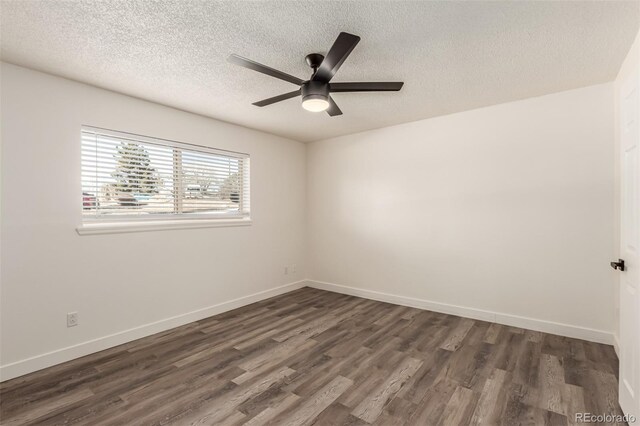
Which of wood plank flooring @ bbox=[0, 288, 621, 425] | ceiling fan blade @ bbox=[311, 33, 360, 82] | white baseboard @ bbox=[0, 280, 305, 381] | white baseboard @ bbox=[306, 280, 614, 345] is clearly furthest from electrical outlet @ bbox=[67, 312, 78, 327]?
white baseboard @ bbox=[306, 280, 614, 345]

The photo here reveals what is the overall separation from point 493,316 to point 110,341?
406cm

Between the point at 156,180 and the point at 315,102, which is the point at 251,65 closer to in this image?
the point at 315,102

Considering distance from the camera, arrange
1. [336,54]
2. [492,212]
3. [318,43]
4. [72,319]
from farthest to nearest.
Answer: [492,212]
[72,319]
[318,43]
[336,54]

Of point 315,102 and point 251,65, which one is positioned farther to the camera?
point 315,102

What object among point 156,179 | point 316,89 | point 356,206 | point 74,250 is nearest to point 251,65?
point 316,89

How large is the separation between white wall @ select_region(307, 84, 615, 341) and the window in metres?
1.68

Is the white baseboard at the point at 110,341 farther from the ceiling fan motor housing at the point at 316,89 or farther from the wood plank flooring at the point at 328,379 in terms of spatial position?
the ceiling fan motor housing at the point at 316,89

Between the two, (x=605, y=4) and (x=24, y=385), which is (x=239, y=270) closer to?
(x=24, y=385)

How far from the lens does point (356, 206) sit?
15.5 ft

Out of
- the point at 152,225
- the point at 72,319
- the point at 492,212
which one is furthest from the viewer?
the point at 492,212

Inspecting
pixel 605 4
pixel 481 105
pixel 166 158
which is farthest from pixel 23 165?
pixel 481 105

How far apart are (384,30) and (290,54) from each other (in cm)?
72

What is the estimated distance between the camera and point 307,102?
232 cm

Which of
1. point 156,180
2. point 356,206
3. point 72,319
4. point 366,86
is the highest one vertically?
point 366,86
